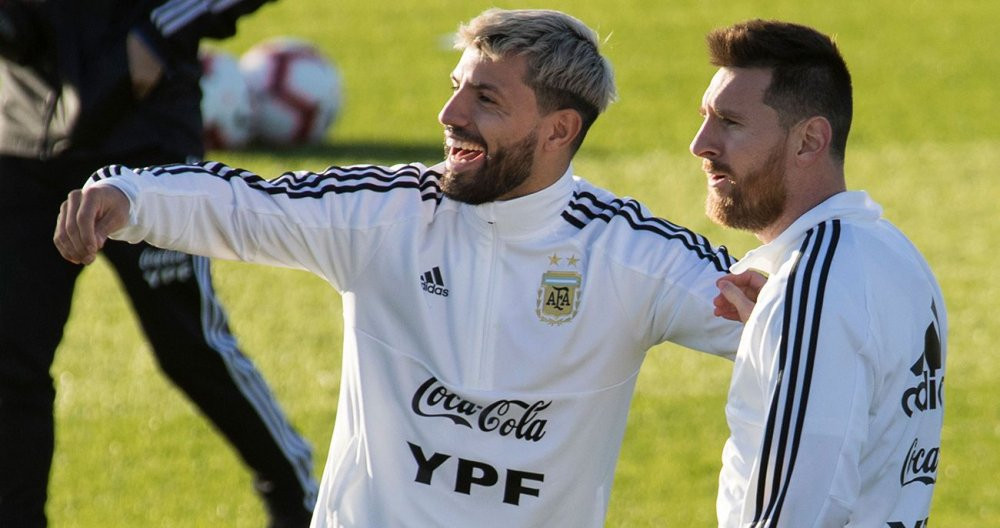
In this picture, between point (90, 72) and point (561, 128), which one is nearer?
point (561, 128)

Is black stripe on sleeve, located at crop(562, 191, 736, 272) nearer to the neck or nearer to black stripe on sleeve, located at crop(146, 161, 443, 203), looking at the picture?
the neck

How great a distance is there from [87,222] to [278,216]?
1.84 ft

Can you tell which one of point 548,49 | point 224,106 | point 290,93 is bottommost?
point 224,106

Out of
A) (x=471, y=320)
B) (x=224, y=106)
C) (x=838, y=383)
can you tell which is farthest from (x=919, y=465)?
(x=224, y=106)

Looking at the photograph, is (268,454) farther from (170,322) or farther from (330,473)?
(330,473)

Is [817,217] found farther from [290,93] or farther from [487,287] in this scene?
[290,93]

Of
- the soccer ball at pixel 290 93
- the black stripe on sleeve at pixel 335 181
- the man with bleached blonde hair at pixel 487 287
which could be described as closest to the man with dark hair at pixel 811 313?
the man with bleached blonde hair at pixel 487 287

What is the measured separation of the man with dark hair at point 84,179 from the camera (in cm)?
545

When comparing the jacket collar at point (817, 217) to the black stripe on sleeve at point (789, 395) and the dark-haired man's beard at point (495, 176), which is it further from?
the dark-haired man's beard at point (495, 176)

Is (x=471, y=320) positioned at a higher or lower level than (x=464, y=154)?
lower

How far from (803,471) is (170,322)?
3.13m

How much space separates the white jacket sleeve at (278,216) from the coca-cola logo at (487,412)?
379 mm

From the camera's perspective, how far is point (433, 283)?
4.27 metres

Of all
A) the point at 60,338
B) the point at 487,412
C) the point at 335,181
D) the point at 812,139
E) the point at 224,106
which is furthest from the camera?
the point at 224,106
